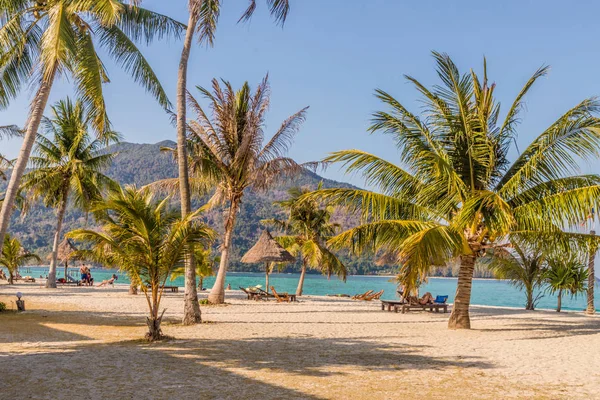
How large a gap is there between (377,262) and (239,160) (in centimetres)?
916

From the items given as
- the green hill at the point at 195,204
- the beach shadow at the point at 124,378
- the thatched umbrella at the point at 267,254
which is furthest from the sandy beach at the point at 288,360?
the green hill at the point at 195,204

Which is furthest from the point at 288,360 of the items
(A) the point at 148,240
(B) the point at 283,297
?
(B) the point at 283,297

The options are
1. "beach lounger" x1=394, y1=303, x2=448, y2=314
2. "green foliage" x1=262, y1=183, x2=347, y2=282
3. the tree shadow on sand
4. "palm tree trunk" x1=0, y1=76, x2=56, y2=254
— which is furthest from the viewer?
"green foliage" x1=262, y1=183, x2=347, y2=282

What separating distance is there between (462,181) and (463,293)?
2.71 m

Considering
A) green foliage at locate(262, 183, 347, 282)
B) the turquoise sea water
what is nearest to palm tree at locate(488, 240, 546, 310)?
the turquoise sea water

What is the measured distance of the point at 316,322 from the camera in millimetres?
14258

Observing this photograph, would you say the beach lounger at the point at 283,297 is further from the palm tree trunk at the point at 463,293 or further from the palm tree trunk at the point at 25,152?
the palm tree trunk at the point at 25,152

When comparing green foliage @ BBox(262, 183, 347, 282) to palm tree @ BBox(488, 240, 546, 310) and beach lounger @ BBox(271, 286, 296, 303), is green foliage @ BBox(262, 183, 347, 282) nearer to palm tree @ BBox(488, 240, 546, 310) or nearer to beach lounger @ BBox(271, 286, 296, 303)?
beach lounger @ BBox(271, 286, 296, 303)

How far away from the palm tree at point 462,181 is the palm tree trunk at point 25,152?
5904mm

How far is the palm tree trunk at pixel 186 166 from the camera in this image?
12.4m

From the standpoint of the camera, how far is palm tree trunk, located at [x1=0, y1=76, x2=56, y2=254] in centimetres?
934

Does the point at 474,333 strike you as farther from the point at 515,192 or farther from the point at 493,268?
the point at 493,268

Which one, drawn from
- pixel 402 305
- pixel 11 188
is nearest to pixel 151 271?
pixel 11 188

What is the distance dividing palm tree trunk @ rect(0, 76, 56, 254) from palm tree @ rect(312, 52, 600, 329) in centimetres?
590
